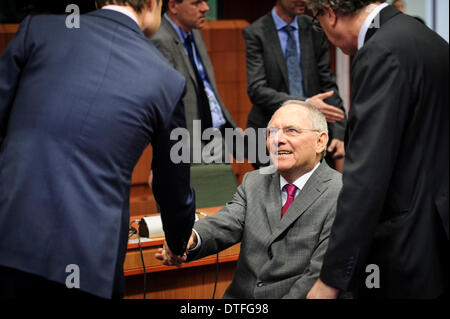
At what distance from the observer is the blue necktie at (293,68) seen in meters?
3.82

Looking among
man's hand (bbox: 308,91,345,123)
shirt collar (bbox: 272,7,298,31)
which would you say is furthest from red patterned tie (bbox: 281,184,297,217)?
shirt collar (bbox: 272,7,298,31)

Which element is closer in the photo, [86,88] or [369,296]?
[86,88]

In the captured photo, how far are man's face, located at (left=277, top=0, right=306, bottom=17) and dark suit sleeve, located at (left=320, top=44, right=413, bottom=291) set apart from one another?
225cm

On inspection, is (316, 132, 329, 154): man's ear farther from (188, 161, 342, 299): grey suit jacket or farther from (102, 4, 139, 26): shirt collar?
(102, 4, 139, 26): shirt collar

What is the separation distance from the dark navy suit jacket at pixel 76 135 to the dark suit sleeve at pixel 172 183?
10mm

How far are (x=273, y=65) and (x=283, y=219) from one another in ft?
6.08

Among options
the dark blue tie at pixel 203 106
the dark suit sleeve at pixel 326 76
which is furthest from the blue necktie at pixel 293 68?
the dark blue tie at pixel 203 106

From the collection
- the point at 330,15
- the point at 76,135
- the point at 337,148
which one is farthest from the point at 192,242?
the point at 337,148

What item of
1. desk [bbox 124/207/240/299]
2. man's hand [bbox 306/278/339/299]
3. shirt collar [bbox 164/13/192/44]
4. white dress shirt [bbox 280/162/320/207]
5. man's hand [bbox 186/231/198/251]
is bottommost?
desk [bbox 124/207/240/299]

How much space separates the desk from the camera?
2.41m

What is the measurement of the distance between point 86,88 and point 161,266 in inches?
45.6
